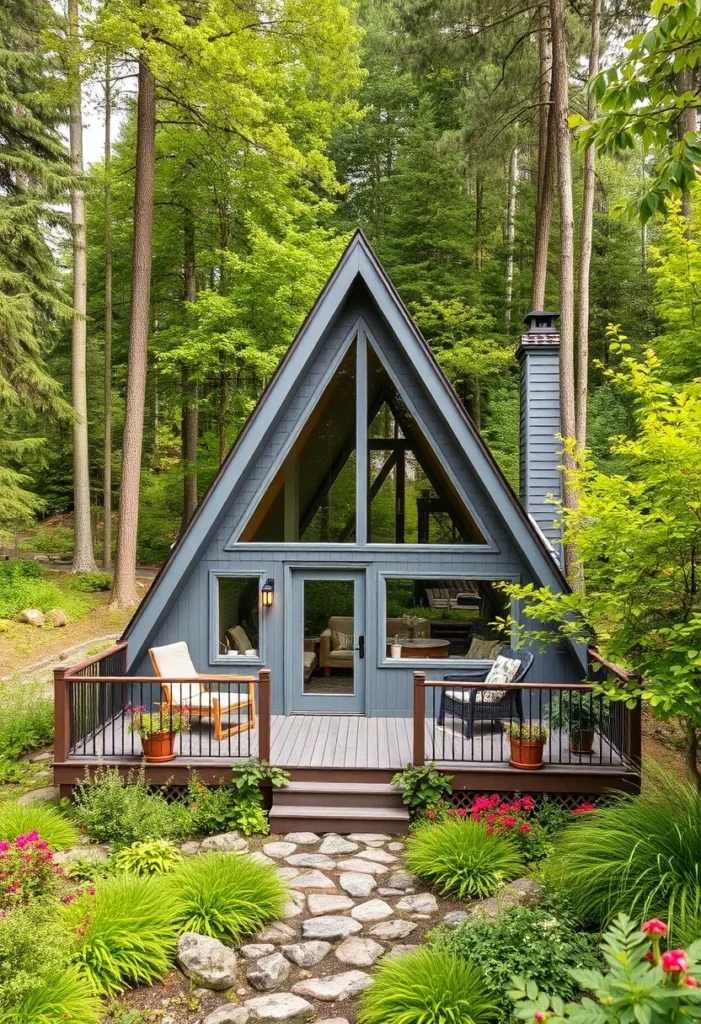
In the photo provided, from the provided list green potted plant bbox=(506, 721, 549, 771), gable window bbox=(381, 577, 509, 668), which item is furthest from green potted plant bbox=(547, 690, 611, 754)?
gable window bbox=(381, 577, 509, 668)

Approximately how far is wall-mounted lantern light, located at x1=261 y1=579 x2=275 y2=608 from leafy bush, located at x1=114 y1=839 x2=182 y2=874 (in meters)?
3.27

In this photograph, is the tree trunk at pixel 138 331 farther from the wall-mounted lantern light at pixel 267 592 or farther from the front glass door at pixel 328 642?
the front glass door at pixel 328 642

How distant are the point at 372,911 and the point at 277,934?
0.76m

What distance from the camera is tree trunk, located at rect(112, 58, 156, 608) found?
14.9 m

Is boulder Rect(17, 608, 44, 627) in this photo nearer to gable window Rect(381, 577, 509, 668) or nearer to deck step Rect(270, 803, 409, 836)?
gable window Rect(381, 577, 509, 668)

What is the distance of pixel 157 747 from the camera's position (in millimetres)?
6922

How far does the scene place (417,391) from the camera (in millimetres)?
8664

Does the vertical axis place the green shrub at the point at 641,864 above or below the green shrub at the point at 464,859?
above

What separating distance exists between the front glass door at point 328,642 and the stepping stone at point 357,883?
2.96m

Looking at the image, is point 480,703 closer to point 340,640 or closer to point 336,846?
point 340,640

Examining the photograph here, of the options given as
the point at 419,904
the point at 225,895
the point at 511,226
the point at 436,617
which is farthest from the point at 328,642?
the point at 511,226

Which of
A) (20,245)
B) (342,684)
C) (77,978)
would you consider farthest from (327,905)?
(20,245)

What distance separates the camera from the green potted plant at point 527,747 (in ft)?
21.9

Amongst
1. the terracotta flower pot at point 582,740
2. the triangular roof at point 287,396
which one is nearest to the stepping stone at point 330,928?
the terracotta flower pot at point 582,740
